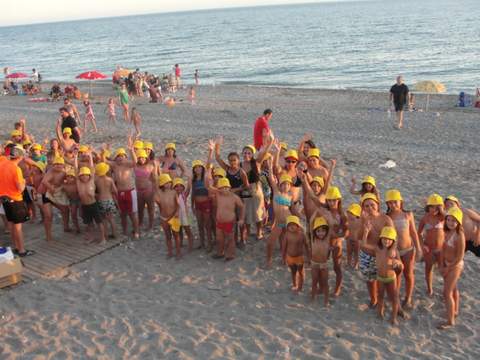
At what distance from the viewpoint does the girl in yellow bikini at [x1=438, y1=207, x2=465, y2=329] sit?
541 centimetres

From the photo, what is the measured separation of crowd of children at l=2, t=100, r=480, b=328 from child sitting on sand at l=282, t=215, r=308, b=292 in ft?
0.04

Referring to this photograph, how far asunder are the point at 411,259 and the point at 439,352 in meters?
1.12

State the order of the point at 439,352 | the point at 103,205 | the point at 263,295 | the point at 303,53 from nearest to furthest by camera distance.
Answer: the point at 439,352 < the point at 263,295 < the point at 103,205 < the point at 303,53

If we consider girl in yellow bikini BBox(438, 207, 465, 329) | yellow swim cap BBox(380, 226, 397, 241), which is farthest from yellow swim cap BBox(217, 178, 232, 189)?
girl in yellow bikini BBox(438, 207, 465, 329)

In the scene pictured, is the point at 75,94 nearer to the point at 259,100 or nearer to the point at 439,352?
the point at 259,100

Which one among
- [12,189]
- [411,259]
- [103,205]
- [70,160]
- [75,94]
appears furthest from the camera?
[75,94]

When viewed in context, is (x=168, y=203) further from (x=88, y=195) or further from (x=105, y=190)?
(x=88, y=195)

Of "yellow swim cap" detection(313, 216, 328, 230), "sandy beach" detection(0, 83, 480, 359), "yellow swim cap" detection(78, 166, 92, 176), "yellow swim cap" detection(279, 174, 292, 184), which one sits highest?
"yellow swim cap" detection(78, 166, 92, 176)

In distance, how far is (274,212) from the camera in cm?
730

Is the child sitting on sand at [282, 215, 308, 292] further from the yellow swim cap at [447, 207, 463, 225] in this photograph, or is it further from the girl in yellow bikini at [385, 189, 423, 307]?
the yellow swim cap at [447, 207, 463, 225]

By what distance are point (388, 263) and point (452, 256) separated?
72 cm

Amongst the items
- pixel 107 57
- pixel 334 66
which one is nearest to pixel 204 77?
pixel 334 66

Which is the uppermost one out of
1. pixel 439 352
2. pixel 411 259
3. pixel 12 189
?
pixel 12 189

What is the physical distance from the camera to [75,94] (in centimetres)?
2884
